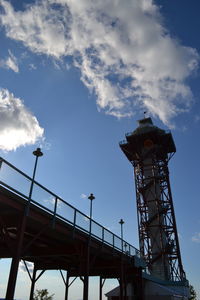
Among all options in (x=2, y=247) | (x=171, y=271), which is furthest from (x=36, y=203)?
(x=171, y=271)

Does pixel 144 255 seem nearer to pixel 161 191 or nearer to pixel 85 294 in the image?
pixel 161 191

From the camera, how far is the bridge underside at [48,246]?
13234 mm

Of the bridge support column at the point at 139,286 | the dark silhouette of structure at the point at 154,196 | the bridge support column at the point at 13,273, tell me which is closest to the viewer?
the bridge support column at the point at 13,273

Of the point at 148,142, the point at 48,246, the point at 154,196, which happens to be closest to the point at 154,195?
the point at 154,196

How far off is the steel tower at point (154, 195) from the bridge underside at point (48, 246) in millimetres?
15817

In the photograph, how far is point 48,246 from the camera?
70.6ft

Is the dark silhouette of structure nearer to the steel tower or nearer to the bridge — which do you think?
the steel tower

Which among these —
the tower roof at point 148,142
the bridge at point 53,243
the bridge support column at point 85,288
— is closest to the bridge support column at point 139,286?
the bridge at point 53,243

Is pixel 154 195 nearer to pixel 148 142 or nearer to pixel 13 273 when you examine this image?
pixel 148 142

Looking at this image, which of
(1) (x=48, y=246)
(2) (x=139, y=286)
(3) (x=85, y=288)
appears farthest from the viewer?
(2) (x=139, y=286)

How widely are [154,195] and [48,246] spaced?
3013 centimetres

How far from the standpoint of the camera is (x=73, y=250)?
70.6 feet

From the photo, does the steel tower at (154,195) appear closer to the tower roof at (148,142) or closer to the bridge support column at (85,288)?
the tower roof at (148,142)

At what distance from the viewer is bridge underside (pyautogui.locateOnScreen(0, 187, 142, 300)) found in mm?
13234
